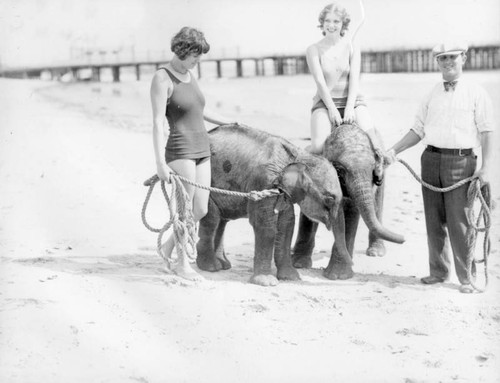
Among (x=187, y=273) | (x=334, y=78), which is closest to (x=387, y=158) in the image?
(x=334, y=78)

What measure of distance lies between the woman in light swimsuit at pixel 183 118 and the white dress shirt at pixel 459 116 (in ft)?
5.92

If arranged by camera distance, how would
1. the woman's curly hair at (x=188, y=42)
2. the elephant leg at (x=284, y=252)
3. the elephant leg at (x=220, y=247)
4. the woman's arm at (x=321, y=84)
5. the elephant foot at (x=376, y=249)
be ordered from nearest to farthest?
the woman's curly hair at (x=188, y=42)
the elephant leg at (x=284, y=252)
the woman's arm at (x=321, y=84)
the elephant leg at (x=220, y=247)
the elephant foot at (x=376, y=249)

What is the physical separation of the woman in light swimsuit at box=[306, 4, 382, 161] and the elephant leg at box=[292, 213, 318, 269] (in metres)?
0.81

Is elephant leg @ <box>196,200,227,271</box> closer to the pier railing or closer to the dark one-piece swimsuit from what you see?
the dark one-piece swimsuit

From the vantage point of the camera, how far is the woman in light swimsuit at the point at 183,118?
6.17m

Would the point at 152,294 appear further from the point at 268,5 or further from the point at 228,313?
the point at 268,5

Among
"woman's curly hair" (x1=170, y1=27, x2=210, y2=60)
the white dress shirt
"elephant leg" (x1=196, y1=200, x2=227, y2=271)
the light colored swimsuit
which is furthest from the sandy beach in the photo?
"woman's curly hair" (x1=170, y1=27, x2=210, y2=60)

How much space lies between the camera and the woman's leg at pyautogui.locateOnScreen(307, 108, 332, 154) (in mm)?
6781

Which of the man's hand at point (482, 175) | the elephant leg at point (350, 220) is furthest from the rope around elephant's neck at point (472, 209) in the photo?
the elephant leg at point (350, 220)

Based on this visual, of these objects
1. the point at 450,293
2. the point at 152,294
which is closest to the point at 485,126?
the point at 450,293

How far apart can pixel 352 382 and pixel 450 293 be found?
175 cm

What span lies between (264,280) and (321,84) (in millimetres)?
1674

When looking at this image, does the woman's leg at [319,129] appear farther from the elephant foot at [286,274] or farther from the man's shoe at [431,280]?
the man's shoe at [431,280]

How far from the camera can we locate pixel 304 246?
24.1ft
